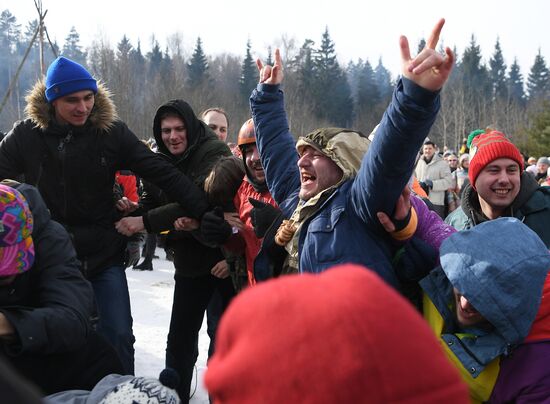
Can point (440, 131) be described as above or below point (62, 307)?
above

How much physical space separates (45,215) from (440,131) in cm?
4230

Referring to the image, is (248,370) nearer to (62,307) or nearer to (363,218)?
(363,218)

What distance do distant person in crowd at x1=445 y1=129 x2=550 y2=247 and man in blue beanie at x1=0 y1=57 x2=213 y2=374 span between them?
1.61 metres

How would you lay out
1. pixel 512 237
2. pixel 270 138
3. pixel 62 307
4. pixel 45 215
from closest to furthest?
pixel 512 237
pixel 62 307
pixel 45 215
pixel 270 138

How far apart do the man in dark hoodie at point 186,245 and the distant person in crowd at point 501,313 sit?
1856 mm

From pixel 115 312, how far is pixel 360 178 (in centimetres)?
181

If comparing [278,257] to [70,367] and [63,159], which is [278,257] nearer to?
[70,367]

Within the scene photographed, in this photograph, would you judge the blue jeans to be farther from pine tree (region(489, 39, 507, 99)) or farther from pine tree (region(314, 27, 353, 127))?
pine tree (region(489, 39, 507, 99))

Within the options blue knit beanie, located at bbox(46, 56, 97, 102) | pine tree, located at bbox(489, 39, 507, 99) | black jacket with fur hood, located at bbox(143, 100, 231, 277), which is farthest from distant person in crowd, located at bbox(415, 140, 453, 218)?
pine tree, located at bbox(489, 39, 507, 99)

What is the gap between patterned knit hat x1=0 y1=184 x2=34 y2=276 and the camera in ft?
6.30

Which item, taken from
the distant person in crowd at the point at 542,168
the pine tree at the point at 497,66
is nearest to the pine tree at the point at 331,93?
the pine tree at the point at 497,66

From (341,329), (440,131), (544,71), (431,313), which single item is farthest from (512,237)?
(544,71)

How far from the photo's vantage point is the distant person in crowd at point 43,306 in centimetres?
189

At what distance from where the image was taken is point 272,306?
0.79 meters
